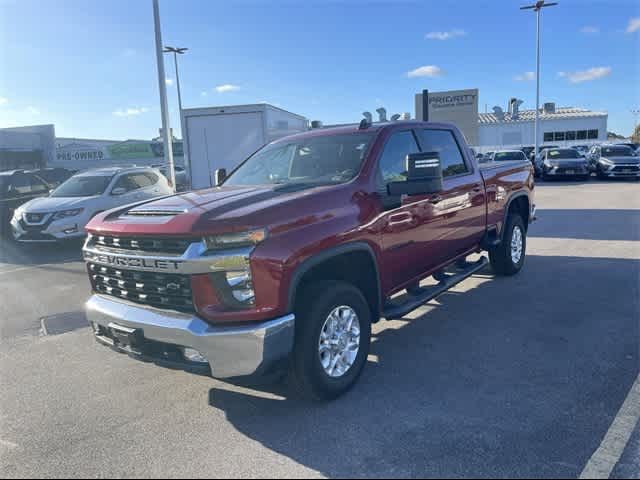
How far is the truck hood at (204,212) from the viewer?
3.03 metres

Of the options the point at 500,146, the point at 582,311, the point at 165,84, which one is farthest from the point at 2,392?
the point at 500,146

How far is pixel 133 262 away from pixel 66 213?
7.62 meters

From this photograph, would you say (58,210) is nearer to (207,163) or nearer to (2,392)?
(207,163)

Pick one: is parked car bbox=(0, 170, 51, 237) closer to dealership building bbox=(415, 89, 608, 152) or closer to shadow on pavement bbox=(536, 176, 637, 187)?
shadow on pavement bbox=(536, 176, 637, 187)

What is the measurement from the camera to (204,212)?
3.18 metres

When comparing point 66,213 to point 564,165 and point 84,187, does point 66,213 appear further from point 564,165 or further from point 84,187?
point 564,165

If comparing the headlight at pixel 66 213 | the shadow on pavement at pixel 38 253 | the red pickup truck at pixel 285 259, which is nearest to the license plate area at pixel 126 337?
the red pickup truck at pixel 285 259

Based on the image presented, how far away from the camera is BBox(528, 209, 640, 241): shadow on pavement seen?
9547 millimetres

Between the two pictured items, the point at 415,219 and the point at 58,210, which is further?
the point at 58,210

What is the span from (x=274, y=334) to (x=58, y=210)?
8488 mm

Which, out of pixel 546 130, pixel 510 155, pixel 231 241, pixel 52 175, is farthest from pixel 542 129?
pixel 231 241

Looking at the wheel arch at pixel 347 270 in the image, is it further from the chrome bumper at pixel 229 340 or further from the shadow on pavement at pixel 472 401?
the shadow on pavement at pixel 472 401

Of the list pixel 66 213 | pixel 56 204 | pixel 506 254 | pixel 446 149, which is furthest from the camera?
pixel 56 204

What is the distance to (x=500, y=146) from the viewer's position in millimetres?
46312
